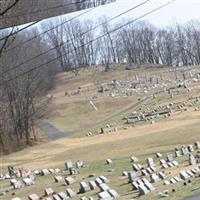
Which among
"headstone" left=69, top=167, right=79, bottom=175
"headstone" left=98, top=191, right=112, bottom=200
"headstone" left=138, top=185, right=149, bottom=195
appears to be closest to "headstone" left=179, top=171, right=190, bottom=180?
"headstone" left=138, top=185, right=149, bottom=195

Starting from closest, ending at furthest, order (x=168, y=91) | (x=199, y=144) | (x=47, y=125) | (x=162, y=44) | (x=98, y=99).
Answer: (x=199, y=144) → (x=47, y=125) → (x=168, y=91) → (x=98, y=99) → (x=162, y=44)

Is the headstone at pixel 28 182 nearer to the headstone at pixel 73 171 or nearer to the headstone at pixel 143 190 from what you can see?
the headstone at pixel 73 171

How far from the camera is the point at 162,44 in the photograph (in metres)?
147

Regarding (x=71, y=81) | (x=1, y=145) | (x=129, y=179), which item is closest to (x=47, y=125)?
(x=1, y=145)

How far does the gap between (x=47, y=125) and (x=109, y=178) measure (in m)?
53.7

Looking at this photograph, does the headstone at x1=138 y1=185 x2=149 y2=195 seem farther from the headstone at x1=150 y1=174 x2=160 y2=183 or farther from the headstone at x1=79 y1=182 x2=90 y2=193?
the headstone at x1=79 y1=182 x2=90 y2=193

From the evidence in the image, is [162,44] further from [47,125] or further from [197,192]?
[197,192]

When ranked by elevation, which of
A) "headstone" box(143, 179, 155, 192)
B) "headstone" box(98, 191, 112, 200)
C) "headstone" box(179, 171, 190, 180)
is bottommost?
"headstone" box(179, 171, 190, 180)

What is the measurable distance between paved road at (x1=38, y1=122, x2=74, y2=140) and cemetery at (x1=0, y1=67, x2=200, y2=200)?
104 cm

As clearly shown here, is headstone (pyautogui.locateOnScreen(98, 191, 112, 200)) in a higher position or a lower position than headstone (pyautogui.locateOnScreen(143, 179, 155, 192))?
higher

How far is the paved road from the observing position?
199ft

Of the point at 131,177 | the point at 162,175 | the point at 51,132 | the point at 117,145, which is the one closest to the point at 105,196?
the point at 162,175

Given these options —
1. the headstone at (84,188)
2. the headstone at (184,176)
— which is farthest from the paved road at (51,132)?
the headstone at (184,176)

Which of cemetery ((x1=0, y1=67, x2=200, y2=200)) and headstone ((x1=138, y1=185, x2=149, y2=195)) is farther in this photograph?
cemetery ((x1=0, y1=67, x2=200, y2=200))
